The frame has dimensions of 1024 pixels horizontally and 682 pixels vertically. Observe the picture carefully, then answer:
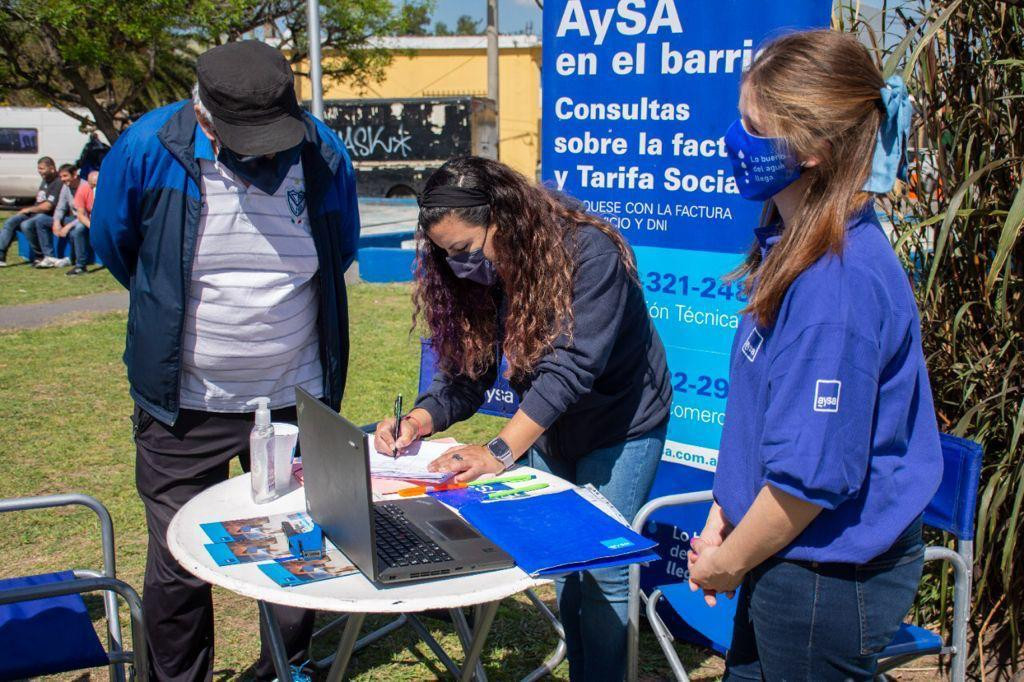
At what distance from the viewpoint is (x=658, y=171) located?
3.16 meters

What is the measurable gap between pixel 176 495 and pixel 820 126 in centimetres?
204

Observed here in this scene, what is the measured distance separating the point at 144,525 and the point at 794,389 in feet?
12.0

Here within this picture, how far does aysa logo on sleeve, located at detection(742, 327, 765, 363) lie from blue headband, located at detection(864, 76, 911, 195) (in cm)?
30

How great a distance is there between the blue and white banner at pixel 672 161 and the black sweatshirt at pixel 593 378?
0.67 metres

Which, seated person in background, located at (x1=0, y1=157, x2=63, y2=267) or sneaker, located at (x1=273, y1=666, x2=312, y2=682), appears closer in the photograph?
sneaker, located at (x1=273, y1=666, x2=312, y2=682)

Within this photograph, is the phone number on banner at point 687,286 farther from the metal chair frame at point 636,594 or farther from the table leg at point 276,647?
the table leg at point 276,647

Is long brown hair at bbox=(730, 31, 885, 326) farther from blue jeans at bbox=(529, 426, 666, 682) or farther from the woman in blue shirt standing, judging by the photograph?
blue jeans at bbox=(529, 426, 666, 682)

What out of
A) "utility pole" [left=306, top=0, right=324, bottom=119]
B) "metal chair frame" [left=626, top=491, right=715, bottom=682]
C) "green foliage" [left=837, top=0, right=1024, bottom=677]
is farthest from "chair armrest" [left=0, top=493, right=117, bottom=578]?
"utility pole" [left=306, top=0, right=324, bottom=119]

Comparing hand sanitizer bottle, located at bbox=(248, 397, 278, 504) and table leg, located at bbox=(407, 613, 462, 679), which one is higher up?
hand sanitizer bottle, located at bbox=(248, 397, 278, 504)

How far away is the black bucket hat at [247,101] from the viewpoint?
2.34 metres

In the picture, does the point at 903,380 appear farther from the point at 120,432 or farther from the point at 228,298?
the point at 120,432

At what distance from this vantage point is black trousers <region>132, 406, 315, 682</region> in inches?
103

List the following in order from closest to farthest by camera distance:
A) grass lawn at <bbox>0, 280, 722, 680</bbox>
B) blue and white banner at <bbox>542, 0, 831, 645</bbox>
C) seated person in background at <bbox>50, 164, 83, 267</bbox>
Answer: blue and white banner at <bbox>542, 0, 831, 645</bbox>, grass lawn at <bbox>0, 280, 722, 680</bbox>, seated person in background at <bbox>50, 164, 83, 267</bbox>

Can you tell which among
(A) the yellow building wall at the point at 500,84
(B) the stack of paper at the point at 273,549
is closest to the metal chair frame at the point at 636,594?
(B) the stack of paper at the point at 273,549
